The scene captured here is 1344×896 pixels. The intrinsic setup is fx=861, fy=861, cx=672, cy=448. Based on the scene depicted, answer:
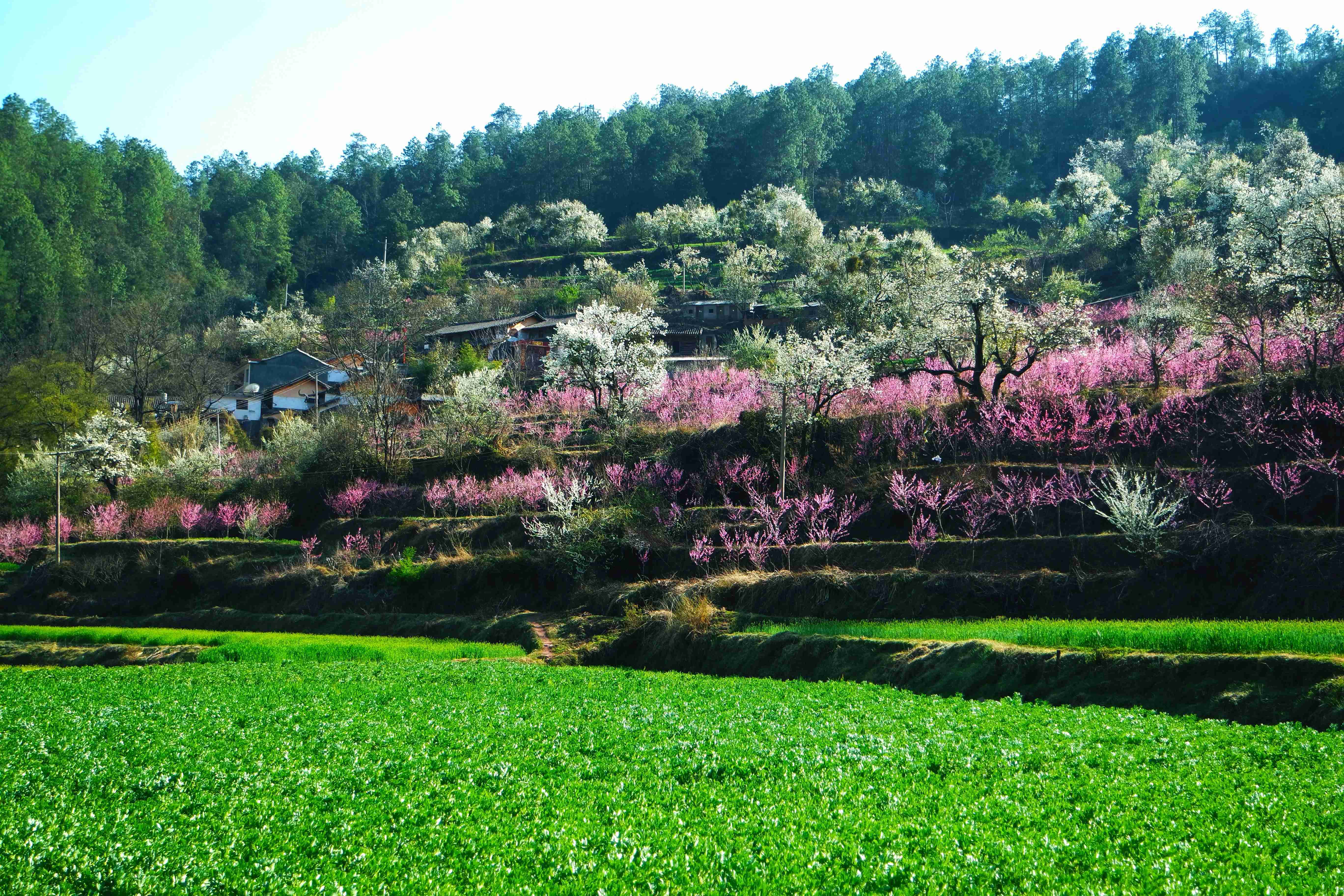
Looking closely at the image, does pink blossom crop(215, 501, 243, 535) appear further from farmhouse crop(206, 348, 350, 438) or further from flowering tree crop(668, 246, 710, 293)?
flowering tree crop(668, 246, 710, 293)

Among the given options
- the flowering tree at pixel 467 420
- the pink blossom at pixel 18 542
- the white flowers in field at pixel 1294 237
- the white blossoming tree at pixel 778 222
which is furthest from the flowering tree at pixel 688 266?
the pink blossom at pixel 18 542

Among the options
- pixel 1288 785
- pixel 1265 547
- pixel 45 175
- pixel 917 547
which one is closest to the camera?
pixel 1288 785

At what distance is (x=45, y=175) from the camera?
113 m

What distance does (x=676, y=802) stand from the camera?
11.5 m

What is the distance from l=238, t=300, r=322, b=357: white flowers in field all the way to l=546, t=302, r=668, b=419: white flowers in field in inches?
1977

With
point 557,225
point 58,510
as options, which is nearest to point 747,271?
point 557,225

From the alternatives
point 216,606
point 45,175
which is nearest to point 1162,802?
point 216,606

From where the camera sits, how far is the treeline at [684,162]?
107 m

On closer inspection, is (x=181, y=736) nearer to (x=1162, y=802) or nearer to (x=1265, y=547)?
(x=1162, y=802)

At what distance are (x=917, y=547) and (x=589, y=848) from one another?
22804 mm

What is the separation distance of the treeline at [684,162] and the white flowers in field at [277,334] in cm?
1399

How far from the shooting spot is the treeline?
4208 inches

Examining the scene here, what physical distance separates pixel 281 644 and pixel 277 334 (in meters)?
76.3

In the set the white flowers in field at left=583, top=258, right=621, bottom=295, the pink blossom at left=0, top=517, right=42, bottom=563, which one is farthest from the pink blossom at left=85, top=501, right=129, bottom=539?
the white flowers in field at left=583, top=258, right=621, bottom=295
